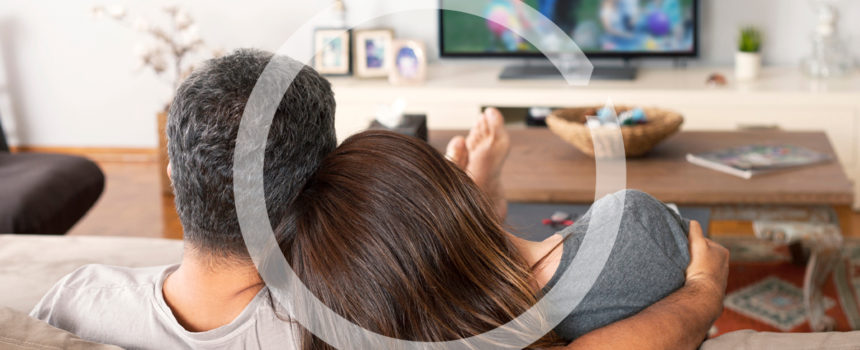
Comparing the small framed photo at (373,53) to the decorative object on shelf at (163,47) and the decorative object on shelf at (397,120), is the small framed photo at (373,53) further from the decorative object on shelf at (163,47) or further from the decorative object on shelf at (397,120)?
the decorative object on shelf at (397,120)

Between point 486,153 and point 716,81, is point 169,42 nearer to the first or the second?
point 486,153

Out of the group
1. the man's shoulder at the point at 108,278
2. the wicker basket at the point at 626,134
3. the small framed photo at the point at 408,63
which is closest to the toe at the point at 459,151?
the wicker basket at the point at 626,134

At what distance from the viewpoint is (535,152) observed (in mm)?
2557

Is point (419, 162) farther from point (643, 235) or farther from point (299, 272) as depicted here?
point (643, 235)

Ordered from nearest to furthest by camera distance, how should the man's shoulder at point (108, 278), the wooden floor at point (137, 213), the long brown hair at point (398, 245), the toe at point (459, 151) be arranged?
the long brown hair at point (398, 245) → the man's shoulder at point (108, 278) → the toe at point (459, 151) → the wooden floor at point (137, 213)

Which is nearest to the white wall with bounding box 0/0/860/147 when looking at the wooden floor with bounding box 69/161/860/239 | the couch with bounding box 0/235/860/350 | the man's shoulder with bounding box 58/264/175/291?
the wooden floor with bounding box 69/161/860/239

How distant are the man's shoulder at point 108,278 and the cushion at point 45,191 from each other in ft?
4.10

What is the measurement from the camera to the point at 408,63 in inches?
139

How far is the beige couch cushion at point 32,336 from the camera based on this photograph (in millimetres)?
959

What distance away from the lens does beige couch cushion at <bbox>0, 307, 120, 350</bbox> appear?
3.15 ft

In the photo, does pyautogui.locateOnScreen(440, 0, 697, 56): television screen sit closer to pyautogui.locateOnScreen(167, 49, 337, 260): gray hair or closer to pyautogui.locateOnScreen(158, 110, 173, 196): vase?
pyautogui.locateOnScreen(158, 110, 173, 196): vase

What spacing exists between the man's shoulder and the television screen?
8.83 ft

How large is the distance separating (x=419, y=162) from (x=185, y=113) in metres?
0.27

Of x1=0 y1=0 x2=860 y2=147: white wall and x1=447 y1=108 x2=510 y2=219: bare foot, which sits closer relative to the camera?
x1=447 y1=108 x2=510 y2=219: bare foot
